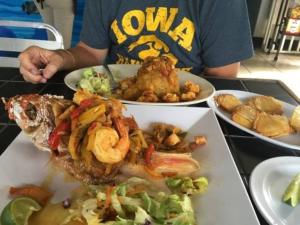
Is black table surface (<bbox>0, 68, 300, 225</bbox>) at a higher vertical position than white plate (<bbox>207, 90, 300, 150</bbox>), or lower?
lower

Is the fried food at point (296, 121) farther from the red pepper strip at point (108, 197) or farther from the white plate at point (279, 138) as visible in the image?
the red pepper strip at point (108, 197)

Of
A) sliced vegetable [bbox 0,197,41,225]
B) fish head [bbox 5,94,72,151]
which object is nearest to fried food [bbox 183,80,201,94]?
fish head [bbox 5,94,72,151]

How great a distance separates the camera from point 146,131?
75cm

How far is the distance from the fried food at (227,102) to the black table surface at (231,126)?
0.16 feet

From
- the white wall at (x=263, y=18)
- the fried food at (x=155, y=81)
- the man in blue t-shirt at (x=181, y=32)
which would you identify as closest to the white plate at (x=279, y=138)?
the fried food at (x=155, y=81)

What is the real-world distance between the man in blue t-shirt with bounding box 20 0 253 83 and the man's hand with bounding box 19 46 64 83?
0.37 feet

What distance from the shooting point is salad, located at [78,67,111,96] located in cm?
92

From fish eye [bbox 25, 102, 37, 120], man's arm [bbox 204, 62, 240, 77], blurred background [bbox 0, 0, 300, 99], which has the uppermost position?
fish eye [bbox 25, 102, 37, 120]

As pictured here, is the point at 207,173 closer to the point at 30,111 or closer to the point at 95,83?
the point at 30,111

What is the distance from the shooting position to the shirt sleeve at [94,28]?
137cm

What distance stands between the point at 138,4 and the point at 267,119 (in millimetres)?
787

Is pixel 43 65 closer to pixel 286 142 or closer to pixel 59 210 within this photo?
pixel 59 210

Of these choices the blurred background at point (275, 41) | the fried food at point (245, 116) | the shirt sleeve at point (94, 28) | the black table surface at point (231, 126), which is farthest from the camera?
the blurred background at point (275, 41)

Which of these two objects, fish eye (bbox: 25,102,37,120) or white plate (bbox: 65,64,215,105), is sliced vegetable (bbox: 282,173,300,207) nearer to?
white plate (bbox: 65,64,215,105)
